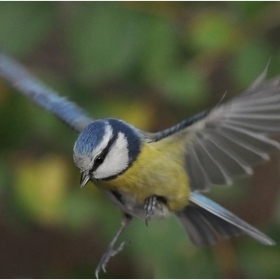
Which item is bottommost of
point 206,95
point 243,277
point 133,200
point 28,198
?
point 243,277

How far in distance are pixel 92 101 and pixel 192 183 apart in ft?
1.43

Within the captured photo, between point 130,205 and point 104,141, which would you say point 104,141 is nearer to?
point 104,141

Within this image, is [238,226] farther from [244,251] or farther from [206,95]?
[206,95]

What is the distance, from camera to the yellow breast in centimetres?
124

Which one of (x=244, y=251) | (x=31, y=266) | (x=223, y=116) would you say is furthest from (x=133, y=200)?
(x=31, y=266)

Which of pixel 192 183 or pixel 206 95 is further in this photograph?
pixel 206 95

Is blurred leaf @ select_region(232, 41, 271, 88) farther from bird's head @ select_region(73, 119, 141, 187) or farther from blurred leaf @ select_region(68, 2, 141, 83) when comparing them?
bird's head @ select_region(73, 119, 141, 187)

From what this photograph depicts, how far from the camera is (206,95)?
67.1 inches

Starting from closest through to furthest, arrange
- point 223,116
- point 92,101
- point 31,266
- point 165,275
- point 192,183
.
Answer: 1. point 223,116
2. point 192,183
3. point 165,275
4. point 92,101
5. point 31,266

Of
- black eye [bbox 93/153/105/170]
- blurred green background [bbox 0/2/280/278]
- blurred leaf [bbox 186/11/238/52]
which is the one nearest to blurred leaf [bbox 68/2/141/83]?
blurred green background [bbox 0/2/280/278]

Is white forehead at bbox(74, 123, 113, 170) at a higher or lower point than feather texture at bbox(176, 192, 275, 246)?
higher

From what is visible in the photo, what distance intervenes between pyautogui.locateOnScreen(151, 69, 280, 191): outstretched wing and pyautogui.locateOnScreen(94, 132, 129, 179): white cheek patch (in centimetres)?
6

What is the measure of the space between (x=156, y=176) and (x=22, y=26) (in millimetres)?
519

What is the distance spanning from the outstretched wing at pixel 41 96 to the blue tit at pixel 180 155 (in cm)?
14
